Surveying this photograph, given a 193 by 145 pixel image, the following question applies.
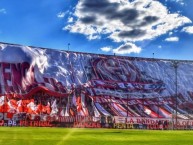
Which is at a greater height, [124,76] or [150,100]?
[124,76]

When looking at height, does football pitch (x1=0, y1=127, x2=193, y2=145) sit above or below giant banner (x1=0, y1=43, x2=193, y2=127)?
below

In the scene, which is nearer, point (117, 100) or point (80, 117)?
point (80, 117)

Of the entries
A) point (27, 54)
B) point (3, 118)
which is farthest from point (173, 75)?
point (3, 118)

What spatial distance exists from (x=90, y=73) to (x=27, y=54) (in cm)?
1749

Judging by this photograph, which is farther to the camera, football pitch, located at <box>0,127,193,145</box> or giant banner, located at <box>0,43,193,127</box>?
giant banner, located at <box>0,43,193,127</box>

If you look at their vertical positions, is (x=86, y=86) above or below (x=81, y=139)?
above

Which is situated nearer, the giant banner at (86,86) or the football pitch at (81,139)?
the football pitch at (81,139)

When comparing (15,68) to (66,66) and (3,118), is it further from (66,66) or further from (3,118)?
(3,118)

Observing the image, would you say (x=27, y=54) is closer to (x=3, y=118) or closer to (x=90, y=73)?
(x=90, y=73)

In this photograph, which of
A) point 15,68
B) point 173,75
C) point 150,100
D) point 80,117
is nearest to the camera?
point 80,117

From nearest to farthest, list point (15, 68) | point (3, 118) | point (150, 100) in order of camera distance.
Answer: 1. point (3, 118)
2. point (15, 68)
3. point (150, 100)

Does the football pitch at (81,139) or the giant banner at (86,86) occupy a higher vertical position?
the giant banner at (86,86)

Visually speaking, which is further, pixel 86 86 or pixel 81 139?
pixel 86 86

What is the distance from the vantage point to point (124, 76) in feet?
374
